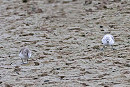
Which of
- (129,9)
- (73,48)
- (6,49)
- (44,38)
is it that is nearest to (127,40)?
(73,48)

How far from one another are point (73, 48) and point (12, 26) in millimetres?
4124

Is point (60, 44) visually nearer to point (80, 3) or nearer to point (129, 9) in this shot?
point (129, 9)

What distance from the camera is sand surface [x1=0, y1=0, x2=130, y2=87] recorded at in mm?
9070

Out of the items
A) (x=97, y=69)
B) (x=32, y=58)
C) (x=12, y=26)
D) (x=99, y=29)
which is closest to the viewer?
(x=97, y=69)

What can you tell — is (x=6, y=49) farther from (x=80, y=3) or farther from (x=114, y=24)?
(x=80, y=3)

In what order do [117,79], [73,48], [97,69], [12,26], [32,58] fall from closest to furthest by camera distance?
[117,79] < [97,69] < [32,58] < [73,48] < [12,26]

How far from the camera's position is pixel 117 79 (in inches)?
346

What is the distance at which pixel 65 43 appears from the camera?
1248 cm

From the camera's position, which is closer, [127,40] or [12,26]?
[127,40]

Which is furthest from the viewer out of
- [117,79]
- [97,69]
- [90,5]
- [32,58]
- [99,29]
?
[90,5]

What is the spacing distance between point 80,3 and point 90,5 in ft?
3.31

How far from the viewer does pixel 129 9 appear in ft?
55.1

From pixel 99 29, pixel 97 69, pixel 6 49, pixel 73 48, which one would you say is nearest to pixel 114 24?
pixel 99 29

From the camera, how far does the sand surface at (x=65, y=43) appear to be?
9070 millimetres
